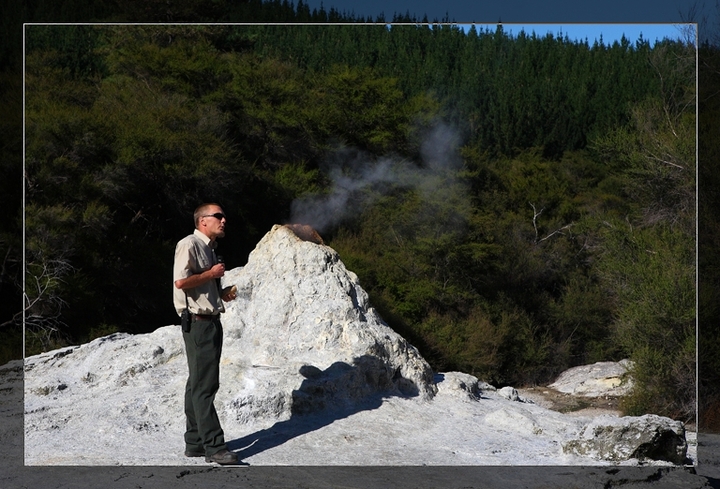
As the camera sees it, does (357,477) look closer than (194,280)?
No

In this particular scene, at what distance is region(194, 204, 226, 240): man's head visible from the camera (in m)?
5.86

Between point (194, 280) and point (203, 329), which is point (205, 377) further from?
point (194, 280)

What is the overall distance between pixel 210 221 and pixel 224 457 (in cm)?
131

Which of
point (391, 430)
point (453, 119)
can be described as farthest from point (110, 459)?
point (453, 119)

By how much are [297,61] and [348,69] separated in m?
0.35

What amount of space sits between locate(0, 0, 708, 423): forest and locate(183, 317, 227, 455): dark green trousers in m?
1.02

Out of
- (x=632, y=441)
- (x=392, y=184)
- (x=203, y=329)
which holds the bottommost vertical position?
(x=632, y=441)

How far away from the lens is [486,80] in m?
6.93

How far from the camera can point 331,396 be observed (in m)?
6.25

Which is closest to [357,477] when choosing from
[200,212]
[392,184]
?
[200,212]

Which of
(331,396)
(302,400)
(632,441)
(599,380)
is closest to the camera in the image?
(632,441)

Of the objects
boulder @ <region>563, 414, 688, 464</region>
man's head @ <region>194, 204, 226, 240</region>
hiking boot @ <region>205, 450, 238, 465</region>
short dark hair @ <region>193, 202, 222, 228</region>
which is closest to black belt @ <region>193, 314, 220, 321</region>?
man's head @ <region>194, 204, 226, 240</region>

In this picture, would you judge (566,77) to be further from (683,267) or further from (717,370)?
(717,370)

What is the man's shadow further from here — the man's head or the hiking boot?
the man's head
